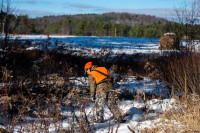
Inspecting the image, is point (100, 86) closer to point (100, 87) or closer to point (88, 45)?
point (100, 87)

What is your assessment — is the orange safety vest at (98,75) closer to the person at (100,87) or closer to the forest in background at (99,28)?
the person at (100,87)

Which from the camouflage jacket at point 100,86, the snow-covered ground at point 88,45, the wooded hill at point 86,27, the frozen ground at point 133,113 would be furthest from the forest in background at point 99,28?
the camouflage jacket at point 100,86

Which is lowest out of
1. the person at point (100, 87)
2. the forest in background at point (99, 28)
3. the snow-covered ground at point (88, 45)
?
the person at point (100, 87)

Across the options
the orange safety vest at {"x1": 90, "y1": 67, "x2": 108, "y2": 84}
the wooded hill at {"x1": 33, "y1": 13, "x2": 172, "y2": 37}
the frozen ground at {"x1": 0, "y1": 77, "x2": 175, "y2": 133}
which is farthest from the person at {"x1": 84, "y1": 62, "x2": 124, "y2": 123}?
the wooded hill at {"x1": 33, "y1": 13, "x2": 172, "y2": 37}

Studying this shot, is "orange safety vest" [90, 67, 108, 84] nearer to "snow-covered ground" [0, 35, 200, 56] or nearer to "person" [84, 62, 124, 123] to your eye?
"person" [84, 62, 124, 123]

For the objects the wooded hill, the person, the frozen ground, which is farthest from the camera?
the wooded hill

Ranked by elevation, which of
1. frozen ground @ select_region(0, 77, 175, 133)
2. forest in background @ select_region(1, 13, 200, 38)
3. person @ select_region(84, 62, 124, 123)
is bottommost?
frozen ground @ select_region(0, 77, 175, 133)

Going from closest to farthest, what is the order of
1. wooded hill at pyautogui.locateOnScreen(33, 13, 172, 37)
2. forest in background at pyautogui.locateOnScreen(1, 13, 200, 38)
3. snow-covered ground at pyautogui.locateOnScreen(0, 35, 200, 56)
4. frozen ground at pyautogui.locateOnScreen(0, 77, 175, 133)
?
frozen ground at pyautogui.locateOnScreen(0, 77, 175, 133), forest in background at pyautogui.locateOnScreen(1, 13, 200, 38), snow-covered ground at pyautogui.locateOnScreen(0, 35, 200, 56), wooded hill at pyautogui.locateOnScreen(33, 13, 172, 37)

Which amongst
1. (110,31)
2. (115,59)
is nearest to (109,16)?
(110,31)

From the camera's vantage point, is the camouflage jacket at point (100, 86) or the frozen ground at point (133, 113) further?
the camouflage jacket at point (100, 86)

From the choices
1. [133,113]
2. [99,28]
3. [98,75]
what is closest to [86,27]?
[99,28]

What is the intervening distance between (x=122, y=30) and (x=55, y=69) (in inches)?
2587

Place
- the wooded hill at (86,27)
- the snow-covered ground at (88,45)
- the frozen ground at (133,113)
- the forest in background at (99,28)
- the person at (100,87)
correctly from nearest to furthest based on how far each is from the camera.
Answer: the frozen ground at (133,113)
the person at (100,87)
the forest in background at (99,28)
the snow-covered ground at (88,45)
the wooded hill at (86,27)

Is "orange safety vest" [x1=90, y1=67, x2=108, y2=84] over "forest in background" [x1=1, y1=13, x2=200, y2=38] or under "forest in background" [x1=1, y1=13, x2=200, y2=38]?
under
